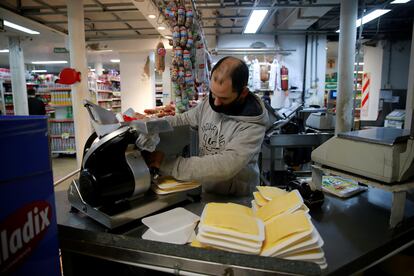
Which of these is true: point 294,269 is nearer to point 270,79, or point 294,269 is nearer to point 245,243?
point 245,243

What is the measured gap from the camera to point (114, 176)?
0.99 m

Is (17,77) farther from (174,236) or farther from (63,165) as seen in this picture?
(174,236)

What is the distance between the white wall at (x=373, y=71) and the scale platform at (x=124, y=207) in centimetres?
833

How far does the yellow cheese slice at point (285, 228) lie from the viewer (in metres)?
0.80

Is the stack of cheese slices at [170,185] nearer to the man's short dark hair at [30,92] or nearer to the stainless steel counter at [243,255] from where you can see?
the stainless steel counter at [243,255]

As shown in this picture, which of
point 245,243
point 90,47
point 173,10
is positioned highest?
point 90,47

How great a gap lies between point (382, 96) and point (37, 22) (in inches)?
318

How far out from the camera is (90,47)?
824 centimetres

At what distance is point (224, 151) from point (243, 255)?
58cm

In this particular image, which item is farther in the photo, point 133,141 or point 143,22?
point 143,22

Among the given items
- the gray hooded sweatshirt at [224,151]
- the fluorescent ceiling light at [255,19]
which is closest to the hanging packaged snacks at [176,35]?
the gray hooded sweatshirt at [224,151]

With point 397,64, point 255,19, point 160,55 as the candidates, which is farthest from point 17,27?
point 397,64

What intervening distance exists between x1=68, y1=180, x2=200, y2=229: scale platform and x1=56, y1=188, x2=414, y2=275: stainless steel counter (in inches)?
1.6

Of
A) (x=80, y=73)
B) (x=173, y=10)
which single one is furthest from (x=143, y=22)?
(x=173, y=10)
